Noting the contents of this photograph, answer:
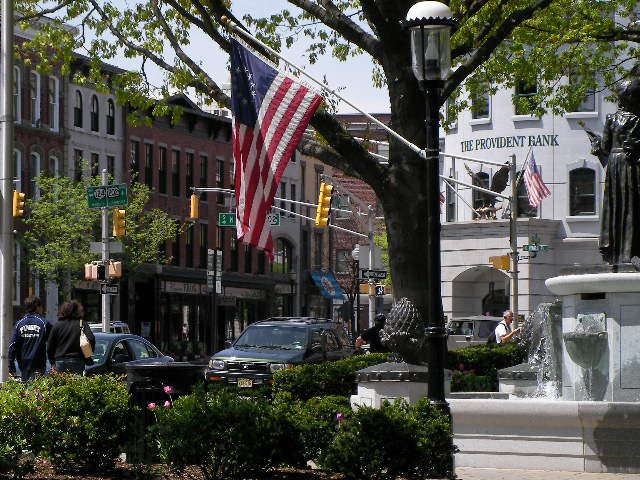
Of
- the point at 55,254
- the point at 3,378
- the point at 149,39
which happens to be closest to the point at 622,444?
the point at 3,378

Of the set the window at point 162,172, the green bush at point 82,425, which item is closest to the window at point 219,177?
the window at point 162,172

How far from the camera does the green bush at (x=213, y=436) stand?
10930mm

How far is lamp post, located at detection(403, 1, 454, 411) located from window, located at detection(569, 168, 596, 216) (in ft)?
138

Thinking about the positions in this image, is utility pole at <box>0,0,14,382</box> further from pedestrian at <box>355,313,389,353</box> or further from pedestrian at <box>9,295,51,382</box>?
pedestrian at <box>355,313,389,353</box>

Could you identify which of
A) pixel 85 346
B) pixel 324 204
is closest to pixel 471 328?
pixel 324 204

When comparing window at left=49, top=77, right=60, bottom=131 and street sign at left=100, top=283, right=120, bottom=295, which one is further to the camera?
window at left=49, top=77, right=60, bottom=131

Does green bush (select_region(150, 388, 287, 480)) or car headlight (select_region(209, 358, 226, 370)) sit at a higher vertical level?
green bush (select_region(150, 388, 287, 480))

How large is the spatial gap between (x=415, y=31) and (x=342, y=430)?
3.52 m

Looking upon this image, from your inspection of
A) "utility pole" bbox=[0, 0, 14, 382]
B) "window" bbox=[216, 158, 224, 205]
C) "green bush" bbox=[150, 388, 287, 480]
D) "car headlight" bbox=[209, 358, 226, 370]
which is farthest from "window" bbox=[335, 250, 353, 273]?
"green bush" bbox=[150, 388, 287, 480]

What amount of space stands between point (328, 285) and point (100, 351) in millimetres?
57599

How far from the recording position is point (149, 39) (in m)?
21.1

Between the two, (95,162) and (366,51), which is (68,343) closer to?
(366,51)

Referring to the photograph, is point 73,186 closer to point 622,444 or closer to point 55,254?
point 55,254

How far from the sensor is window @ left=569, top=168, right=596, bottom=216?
53312mm
